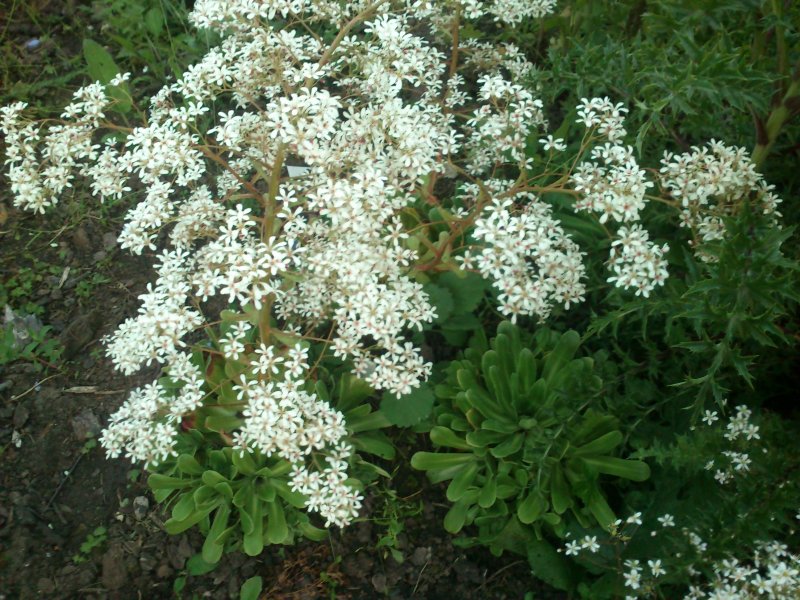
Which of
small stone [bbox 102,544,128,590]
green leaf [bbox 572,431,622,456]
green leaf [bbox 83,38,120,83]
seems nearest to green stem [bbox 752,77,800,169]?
green leaf [bbox 572,431,622,456]

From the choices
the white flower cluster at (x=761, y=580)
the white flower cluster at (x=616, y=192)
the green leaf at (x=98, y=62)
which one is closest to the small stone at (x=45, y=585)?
the white flower cluster at (x=761, y=580)

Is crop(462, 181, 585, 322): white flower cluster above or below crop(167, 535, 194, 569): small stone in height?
above

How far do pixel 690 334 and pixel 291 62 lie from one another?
182 centimetres

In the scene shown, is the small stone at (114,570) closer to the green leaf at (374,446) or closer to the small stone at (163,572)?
the small stone at (163,572)

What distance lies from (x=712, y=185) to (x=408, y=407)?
134 cm

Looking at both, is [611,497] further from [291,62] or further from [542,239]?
[291,62]

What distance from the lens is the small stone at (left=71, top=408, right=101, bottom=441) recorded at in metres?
3.35

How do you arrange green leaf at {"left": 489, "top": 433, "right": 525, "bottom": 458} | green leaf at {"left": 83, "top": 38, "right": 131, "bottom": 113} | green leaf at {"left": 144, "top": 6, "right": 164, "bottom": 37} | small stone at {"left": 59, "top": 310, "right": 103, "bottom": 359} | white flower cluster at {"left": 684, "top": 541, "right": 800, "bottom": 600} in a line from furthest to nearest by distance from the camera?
green leaf at {"left": 144, "top": 6, "right": 164, "bottom": 37}
green leaf at {"left": 83, "top": 38, "right": 131, "bottom": 113}
small stone at {"left": 59, "top": 310, "right": 103, "bottom": 359}
green leaf at {"left": 489, "top": 433, "right": 525, "bottom": 458}
white flower cluster at {"left": 684, "top": 541, "right": 800, "bottom": 600}

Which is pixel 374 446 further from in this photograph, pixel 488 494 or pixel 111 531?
pixel 111 531

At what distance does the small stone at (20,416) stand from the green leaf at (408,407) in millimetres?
1705

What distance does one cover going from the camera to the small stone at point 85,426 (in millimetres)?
3354

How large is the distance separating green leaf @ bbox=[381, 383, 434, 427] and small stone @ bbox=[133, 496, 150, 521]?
1136 millimetres

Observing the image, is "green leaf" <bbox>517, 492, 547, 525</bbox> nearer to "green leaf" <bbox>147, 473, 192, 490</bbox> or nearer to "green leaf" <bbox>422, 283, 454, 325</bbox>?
"green leaf" <bbox>422, 283, 454, 325</bbox>

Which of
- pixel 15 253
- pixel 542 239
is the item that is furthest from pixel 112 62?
pixel 542 239
